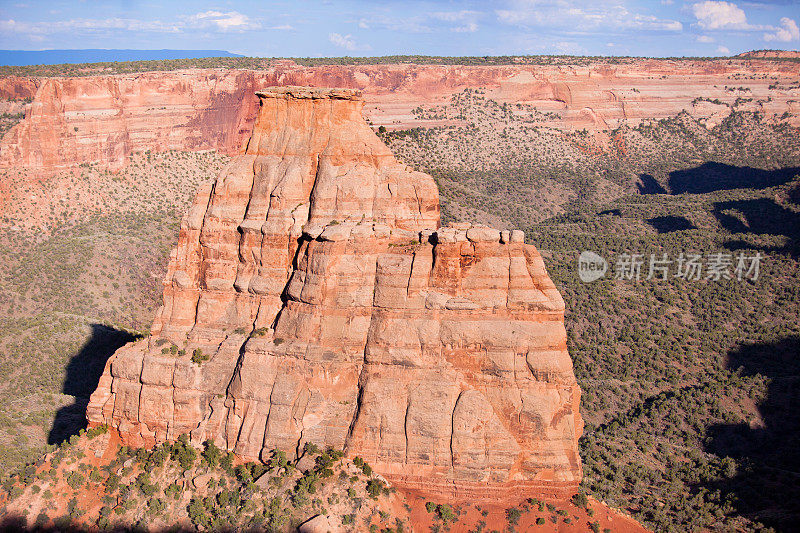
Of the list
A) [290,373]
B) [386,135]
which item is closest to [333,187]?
[290,373]

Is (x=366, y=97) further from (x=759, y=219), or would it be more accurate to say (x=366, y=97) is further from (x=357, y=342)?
(x=357, y=342)

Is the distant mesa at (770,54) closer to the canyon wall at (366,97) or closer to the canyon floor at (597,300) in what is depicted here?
the canyon wall at (366,97)

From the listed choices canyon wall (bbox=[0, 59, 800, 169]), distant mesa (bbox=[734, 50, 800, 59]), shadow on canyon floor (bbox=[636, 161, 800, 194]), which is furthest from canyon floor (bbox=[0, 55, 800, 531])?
distant mesa (bbox=[734, 50, 800, 59])

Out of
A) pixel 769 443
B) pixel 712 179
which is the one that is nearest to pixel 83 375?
pixel 769 443

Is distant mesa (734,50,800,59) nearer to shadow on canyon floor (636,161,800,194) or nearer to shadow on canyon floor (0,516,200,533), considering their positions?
shadow on canyon floor (636,161,800,194)

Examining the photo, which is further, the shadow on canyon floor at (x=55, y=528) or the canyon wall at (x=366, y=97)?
the canyon wall at (x=366, y=97)

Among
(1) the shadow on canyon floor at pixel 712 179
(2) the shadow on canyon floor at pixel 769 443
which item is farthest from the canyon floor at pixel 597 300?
(1) the shadow on canyon floor at pixel 712 179

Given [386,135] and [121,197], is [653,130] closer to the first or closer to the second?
[386,135]

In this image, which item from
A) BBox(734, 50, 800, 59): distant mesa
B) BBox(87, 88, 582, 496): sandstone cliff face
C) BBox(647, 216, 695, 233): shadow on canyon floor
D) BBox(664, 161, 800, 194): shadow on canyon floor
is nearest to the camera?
BBox(87, 88, 582, 496): sandstone cliff face
